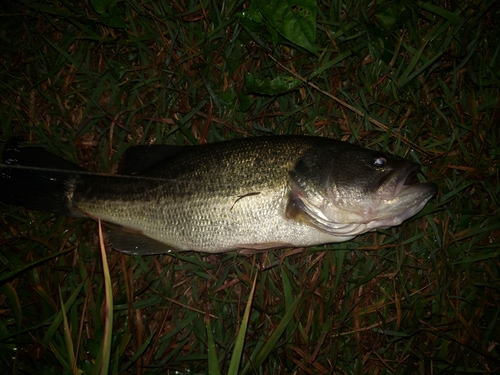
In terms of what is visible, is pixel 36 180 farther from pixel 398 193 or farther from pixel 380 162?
pixel 398 193

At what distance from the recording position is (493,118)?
294 cm

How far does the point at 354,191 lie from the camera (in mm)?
2510

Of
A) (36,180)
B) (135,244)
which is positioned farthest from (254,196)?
(36,180)

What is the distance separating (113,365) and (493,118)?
3.31 meters

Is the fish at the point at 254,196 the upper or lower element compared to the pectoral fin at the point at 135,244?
upper

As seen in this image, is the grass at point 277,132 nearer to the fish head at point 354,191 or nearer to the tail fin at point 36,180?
the tail fin at point 36,180

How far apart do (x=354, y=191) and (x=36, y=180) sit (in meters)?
2.38

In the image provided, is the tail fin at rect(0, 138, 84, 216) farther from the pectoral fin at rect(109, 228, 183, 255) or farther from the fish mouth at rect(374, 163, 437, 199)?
the fish mouth at rect(374, 163, 437, 199)

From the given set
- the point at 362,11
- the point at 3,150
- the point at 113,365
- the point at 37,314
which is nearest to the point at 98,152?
the point at 3,150

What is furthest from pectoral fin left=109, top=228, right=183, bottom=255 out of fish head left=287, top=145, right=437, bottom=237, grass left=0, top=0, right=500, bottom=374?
fish head left=287, top=145, right=437, bottom=237

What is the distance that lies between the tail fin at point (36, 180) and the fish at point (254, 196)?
0.10 meters

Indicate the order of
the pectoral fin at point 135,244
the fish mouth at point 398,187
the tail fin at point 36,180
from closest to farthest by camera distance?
the fish mouth at point 398,187, the pectoral fin at point 135,244, the tail fin at point 36,180

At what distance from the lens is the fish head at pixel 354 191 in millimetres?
2473

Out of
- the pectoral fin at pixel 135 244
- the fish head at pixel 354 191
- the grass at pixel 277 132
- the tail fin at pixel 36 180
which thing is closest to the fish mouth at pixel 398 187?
the fish head at pixel 354 191
